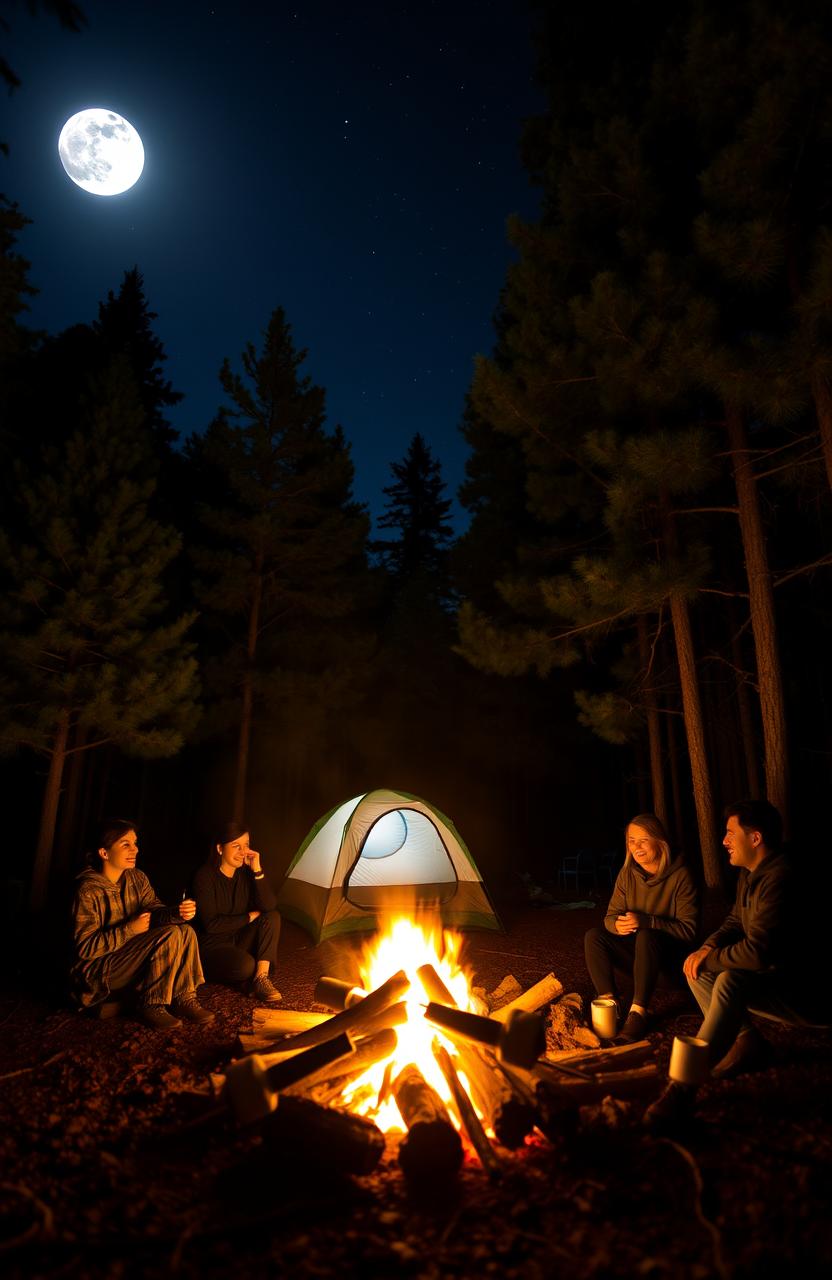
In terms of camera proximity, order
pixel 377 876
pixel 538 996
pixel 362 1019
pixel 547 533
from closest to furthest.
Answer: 1. pixel 362 1019
2. pixel 538 996
3. pixel 377 876
4. pixel 547 533

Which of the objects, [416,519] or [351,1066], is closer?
[351,1066]

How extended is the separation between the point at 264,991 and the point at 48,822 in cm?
518

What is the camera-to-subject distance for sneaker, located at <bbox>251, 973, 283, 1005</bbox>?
5020mm

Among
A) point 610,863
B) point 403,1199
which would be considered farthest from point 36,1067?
point 610,863

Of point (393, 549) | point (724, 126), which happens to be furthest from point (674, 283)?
point (393, 549)

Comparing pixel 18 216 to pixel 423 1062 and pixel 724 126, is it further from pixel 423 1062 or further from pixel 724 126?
pixel 423 1062

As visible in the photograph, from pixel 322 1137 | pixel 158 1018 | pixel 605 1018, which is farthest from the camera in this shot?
pixel 158 1018

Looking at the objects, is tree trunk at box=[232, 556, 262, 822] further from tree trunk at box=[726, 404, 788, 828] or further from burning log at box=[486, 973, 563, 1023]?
tree trunk at box=[726, 404, 788, 828]

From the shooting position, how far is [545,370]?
8.07 meters

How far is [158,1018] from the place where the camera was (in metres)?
4.28

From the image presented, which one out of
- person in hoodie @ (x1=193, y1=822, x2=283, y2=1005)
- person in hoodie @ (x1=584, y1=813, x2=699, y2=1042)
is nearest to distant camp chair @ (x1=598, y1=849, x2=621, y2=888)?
person in hoodie @ (x1=584, y1=813, x2=699, y2=1042)

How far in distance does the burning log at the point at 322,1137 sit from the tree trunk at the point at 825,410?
610 centimetres

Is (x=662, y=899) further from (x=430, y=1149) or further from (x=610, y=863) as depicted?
(x=610, y=863)

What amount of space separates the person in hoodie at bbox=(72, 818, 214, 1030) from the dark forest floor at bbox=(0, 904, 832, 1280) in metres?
0.99
